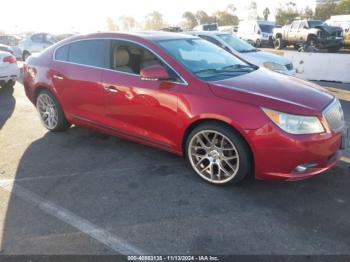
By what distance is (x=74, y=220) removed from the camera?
11.4 feet

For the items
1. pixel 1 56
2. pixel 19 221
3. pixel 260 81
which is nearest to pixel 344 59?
pixel 260 81

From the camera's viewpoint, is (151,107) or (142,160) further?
A: (142,160)

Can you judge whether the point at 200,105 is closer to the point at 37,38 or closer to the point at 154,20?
the point at 37,38

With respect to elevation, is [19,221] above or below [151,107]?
below

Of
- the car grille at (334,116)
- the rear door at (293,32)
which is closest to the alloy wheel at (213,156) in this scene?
the car grille at (334,116)

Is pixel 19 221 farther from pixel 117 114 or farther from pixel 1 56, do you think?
pixel 1 56

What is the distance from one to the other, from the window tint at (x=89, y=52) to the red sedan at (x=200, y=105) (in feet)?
0.05

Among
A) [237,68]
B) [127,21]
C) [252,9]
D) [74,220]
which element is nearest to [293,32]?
[237,68]

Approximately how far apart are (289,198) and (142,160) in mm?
1936

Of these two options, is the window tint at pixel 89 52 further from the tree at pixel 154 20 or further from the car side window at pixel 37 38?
the tree at pixel 154 20

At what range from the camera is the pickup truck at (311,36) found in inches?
819

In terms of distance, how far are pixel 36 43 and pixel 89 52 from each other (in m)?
13.9

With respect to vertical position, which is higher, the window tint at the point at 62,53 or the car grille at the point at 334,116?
the window tint at the point at 62,53

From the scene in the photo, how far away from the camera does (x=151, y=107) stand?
4.39m
